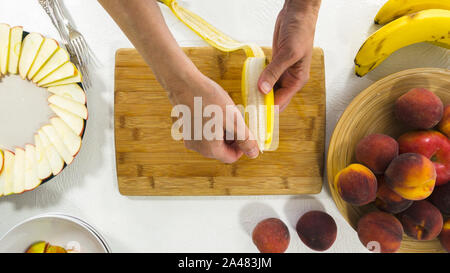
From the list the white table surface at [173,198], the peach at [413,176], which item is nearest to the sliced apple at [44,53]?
the white table surface at [173,198]

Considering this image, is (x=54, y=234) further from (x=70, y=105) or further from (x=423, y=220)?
(x=423, y=220)

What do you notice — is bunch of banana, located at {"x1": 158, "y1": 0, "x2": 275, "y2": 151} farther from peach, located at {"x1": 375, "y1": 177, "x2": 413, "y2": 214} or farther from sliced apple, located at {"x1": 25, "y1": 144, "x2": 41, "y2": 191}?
sliced apple, located at {"x1": 25, "y1": 144, "x2": 41, "y2": 191}

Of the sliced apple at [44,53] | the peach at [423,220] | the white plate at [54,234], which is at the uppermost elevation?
the sliced apple at [44,53]

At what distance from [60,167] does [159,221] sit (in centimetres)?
28

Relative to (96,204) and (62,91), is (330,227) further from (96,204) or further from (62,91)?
(62,91)

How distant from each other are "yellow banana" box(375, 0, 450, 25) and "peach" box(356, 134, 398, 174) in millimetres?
328

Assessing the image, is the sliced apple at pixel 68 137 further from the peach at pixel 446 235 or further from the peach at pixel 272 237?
the peach at pixel 446 235

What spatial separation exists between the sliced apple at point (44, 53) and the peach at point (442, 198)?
923 mm

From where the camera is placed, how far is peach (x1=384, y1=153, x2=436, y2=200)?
562 mm

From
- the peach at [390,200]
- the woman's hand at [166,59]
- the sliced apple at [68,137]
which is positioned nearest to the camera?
the woman's hand at [166,59]

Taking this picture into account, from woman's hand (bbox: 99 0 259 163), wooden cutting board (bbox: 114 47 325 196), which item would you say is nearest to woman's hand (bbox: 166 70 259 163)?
woman's hand (bbox: 99 0 259 163)

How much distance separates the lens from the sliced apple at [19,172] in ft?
2.37
